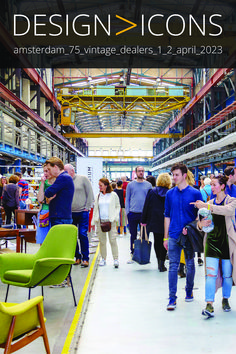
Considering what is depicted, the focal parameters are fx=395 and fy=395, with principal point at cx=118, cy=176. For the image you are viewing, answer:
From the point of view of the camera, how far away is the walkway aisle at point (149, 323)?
11.6ft

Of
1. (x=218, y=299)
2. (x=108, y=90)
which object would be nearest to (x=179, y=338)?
(x=218, y=299)

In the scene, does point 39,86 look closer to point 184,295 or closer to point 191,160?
point 191,160

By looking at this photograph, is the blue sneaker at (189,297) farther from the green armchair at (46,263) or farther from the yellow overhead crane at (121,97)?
the yellow overhead crane at (121,97)

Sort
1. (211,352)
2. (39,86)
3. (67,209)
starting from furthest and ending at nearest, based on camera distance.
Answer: (39,86)
(67,209)
(211,352)

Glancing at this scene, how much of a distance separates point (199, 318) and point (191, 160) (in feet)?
70.0

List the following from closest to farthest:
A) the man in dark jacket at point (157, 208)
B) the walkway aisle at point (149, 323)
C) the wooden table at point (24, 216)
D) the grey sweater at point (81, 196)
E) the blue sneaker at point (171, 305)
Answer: the walkway aisle at point (149, 323) → the blue sneaker at point (171, 305) → the man in dark jacket at point (157, 208) → the grey sweater at point (81, 196) → the wooden table at point (24, 216)

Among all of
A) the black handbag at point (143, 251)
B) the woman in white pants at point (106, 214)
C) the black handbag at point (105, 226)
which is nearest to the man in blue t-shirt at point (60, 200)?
the black handbag at point (105, 226)

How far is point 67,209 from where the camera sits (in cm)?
568

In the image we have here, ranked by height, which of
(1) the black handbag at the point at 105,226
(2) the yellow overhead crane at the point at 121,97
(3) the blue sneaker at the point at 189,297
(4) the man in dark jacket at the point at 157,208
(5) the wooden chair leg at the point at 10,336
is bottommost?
(3) the blue sneaker at the point at 189,297

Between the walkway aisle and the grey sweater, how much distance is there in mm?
1406

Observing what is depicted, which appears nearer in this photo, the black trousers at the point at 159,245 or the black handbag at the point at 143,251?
the black trousers at the point at 159,245

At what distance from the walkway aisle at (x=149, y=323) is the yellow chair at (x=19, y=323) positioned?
69cm

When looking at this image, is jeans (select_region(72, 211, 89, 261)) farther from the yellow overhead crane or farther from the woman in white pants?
the yellow overhead crane

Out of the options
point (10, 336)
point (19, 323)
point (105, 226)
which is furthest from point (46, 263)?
point (105, 226)
